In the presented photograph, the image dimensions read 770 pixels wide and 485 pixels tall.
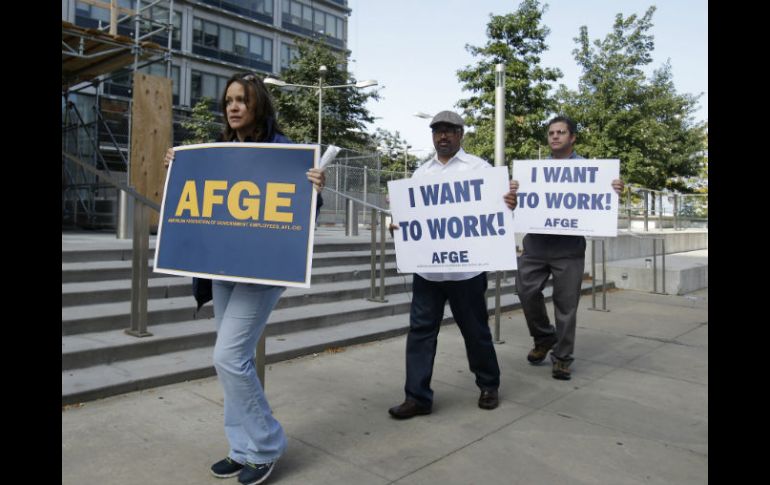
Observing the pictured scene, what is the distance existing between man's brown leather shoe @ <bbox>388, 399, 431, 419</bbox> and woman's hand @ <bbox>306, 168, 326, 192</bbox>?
1.67 m

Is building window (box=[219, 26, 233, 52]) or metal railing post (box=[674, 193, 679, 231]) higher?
building window (box=[219, 26, 233, 52])

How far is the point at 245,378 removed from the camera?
281 cm

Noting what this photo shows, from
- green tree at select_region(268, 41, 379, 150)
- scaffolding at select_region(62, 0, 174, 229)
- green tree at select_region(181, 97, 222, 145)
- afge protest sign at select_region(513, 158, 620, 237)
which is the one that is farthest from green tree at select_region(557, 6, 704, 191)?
afge protest sign at select_region(513, 158, 620, 237)

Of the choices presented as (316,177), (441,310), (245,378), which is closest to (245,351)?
(245,378)

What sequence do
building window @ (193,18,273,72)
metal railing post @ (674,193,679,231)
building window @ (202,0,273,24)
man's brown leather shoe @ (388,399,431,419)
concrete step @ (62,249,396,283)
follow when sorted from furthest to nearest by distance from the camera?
1. building window @ (202,0,273,24)
2. building window @ (193,18,273,72)
3. metal railing post @ (674,193,679,231)
4. concrete step @ (62,249,396,283)
5. man's brown leather shoe @ (388,399,431,419)

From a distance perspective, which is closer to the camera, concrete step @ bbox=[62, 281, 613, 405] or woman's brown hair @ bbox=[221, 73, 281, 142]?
woman's brown hair @ bbox=[221, 73, 281, 142]

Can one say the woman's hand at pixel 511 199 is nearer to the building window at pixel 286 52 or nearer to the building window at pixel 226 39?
the building window at pixel 226 39

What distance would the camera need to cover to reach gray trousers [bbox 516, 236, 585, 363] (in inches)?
191

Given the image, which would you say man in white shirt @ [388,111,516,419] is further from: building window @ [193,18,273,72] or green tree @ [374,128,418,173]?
green tree @ [374,128,418,173]

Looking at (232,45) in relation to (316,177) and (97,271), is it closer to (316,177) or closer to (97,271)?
(97,271)

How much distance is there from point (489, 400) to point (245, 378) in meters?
1.89

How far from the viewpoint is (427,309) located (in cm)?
394
